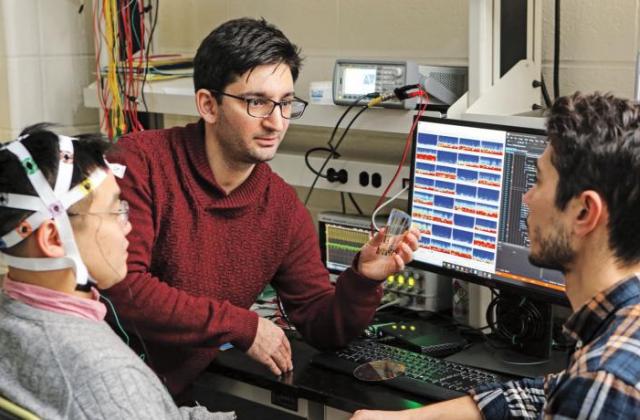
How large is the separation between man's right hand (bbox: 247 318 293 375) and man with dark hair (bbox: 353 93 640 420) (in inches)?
29.8

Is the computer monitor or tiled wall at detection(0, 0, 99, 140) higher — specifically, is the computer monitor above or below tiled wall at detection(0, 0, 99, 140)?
below

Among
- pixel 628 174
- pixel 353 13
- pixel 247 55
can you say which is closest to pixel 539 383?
pixel 628 174

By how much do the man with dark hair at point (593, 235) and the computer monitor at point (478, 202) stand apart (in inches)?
22.0

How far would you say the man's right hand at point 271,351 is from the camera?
2.11 m

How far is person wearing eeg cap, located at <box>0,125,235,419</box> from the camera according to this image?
1.41 meters

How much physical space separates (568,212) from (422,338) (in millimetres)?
903

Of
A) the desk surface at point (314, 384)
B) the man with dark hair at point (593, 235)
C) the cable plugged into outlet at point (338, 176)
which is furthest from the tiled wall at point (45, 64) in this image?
the man with dark hair at point (593, 235)

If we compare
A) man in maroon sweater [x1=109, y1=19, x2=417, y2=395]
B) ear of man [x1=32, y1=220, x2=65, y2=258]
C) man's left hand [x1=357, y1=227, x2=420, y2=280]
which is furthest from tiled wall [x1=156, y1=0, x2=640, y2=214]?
ear of man [x1=32, y1=220, x2=65, y2=258]

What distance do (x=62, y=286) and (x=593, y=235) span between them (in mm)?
839

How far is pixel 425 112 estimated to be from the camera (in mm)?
2381

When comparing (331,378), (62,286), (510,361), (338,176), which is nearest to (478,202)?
(510,361)

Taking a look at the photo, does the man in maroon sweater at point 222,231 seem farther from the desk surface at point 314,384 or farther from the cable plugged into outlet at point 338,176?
the cable plugged into outlet at point 338,176

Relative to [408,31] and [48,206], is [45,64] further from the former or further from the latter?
[48,206]

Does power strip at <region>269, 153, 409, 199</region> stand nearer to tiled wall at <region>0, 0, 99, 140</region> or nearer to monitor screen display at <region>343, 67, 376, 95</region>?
monitor screen display at <region>343, 67, 376, 95</region>
